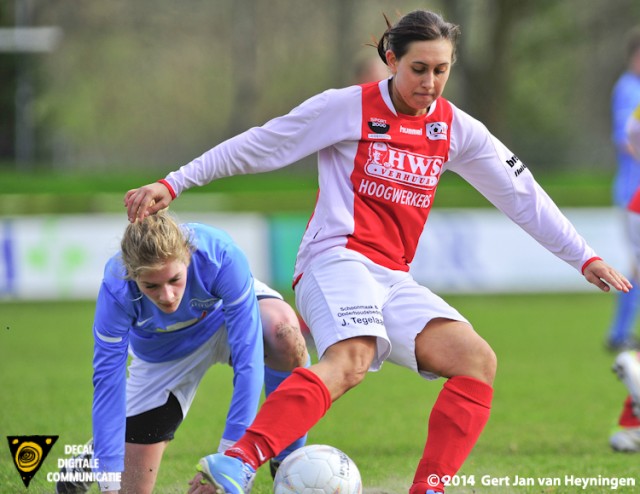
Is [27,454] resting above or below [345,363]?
below

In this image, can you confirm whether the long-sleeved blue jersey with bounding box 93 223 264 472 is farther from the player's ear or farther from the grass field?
the player's ear

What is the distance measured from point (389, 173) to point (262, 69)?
1109 inches

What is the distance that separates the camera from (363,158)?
4.38m

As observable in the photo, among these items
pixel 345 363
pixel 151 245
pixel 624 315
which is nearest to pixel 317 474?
pixel 345 363

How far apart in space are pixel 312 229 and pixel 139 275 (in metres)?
0.75

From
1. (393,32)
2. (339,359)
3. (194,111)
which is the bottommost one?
(194,111)

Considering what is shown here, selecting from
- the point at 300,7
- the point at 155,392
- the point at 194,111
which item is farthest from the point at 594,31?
the point at 155,392

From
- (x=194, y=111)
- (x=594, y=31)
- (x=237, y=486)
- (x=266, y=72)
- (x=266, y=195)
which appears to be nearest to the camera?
(x=237, y=486)

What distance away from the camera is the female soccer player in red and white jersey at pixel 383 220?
4113 mm

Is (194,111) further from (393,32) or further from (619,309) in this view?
(393,32)

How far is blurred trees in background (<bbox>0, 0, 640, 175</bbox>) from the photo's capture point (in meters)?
25.1

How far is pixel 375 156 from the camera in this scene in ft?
14.3

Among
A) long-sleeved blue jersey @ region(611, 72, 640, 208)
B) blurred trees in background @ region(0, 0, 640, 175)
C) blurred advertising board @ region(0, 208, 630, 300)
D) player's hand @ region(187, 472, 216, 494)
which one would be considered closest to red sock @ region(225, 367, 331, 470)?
player's hand @ region(187, 472, 216, 494)

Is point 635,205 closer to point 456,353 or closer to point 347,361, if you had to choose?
point 456,353
